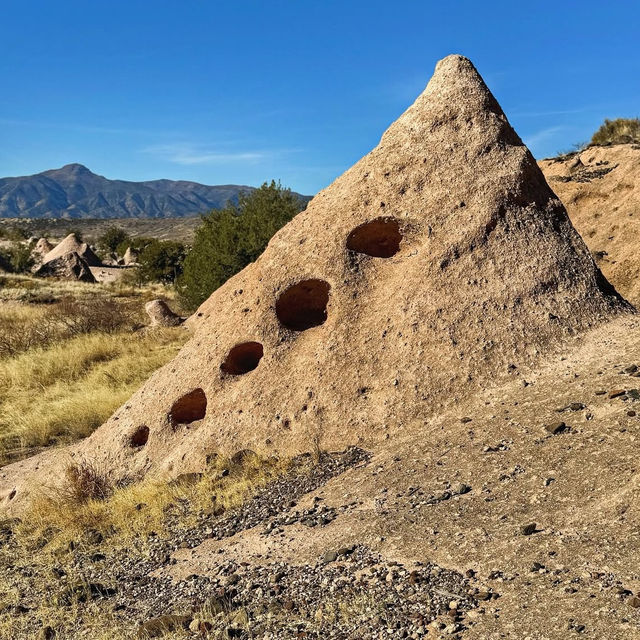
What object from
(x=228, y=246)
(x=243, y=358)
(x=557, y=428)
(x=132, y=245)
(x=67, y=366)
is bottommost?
(x=67, y=366)

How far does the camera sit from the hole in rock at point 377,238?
20.6 feet

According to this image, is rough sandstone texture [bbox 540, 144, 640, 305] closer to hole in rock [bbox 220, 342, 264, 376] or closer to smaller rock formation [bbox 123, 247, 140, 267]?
hole in rock [bbox 220, 342, 264, 376]

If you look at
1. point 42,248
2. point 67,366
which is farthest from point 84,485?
point 42,248

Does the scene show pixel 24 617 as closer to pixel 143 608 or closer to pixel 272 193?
pixel 143 608

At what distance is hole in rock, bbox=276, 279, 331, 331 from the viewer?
6.33 metres

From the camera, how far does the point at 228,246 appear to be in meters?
17.5

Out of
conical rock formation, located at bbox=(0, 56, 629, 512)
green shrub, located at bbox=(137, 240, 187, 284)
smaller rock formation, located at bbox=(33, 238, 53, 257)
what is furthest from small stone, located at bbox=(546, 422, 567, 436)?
smaller rock formation, located at bbox=(33, 238, 53, 257)

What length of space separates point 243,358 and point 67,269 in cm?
2816

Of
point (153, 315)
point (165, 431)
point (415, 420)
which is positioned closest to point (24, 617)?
point (165, 431)

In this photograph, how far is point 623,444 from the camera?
404cm

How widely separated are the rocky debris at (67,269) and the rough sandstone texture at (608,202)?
23.0 m

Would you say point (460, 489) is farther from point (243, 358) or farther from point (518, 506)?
point (243, 358)

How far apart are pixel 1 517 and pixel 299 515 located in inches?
133

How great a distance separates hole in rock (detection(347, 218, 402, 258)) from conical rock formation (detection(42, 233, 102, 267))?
29.9 meters
